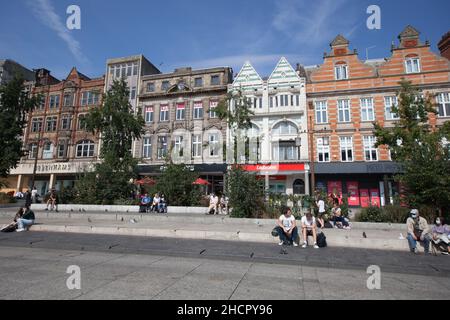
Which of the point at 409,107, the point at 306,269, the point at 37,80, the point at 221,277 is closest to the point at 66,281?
the point at 221,277

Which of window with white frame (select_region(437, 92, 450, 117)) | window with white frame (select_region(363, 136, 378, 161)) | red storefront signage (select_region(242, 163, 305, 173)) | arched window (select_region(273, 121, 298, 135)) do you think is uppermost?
window with white frame (select_region(437, 92, 450, 117))

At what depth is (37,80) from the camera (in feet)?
137

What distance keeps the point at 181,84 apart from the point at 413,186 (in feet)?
93.8

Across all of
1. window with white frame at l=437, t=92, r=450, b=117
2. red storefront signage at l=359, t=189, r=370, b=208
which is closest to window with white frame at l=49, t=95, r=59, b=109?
red storefront signage at l=359, t=189, r=370, b=208

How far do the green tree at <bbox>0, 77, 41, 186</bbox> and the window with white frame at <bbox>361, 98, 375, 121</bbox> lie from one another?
35767 mm

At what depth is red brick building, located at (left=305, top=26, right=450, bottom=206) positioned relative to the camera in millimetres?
25609

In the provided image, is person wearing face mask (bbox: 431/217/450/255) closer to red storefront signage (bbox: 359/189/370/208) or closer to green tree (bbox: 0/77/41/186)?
red storefront signage (bbox: 359/189/370/208)

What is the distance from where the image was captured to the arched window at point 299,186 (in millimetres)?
28006

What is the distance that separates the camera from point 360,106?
27.5 m

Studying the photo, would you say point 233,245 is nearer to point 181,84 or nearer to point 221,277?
point 221,277

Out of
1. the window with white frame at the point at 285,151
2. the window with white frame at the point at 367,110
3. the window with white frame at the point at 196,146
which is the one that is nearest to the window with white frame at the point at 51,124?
the window with white frame at the point at 196,146

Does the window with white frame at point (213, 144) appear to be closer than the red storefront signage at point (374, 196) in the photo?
No

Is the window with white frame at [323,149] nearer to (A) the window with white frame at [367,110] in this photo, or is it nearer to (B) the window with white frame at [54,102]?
(A) the window with white frame at [367,110]

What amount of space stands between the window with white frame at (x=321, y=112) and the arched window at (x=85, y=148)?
30.1 meters
